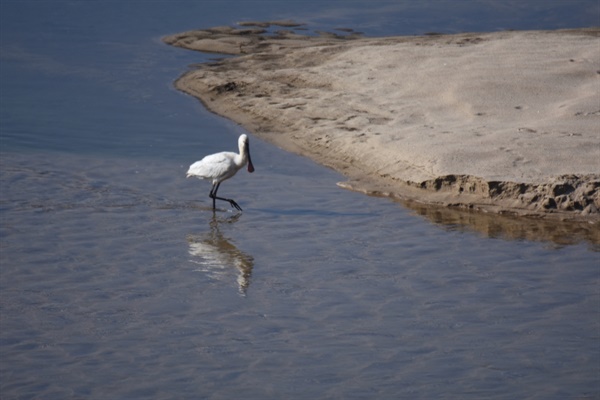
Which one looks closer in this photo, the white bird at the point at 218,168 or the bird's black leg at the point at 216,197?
the bird's black leg at the point at 216,197

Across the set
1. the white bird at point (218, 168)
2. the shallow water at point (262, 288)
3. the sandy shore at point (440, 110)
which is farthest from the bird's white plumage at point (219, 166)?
the sandy shore at point (440, 110)

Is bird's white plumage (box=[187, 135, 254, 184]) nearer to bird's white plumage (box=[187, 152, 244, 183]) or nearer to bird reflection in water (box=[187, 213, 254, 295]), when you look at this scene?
bird's white plumage (box=[187, 152, 244, 183])

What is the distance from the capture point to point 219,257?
33.2 feet

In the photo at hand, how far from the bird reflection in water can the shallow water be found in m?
0.03

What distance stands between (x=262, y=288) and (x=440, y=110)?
611 centimetres

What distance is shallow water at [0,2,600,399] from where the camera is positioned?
7395 mm

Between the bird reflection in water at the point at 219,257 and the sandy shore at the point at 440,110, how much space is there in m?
2.37

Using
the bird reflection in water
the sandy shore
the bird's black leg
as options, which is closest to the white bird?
the bird's black leg

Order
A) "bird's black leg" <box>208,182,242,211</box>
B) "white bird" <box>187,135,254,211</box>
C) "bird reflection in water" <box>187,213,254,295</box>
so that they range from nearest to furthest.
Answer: "bird reflection in water" <box>187,213,254,295</box> → "bird's black leg" <box>208,182,242,211</box> → "white bird" <box>187,135,254,211</box>

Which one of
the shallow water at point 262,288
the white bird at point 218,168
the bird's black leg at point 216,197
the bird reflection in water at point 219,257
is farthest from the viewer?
the white bird at point 218,168

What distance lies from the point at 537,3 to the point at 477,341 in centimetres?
1963

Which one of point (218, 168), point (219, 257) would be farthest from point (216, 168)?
point (219, 257)

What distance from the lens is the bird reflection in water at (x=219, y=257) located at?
954 cm

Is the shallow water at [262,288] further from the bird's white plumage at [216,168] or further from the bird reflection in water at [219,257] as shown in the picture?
the bird's white plumage at [216,168]
